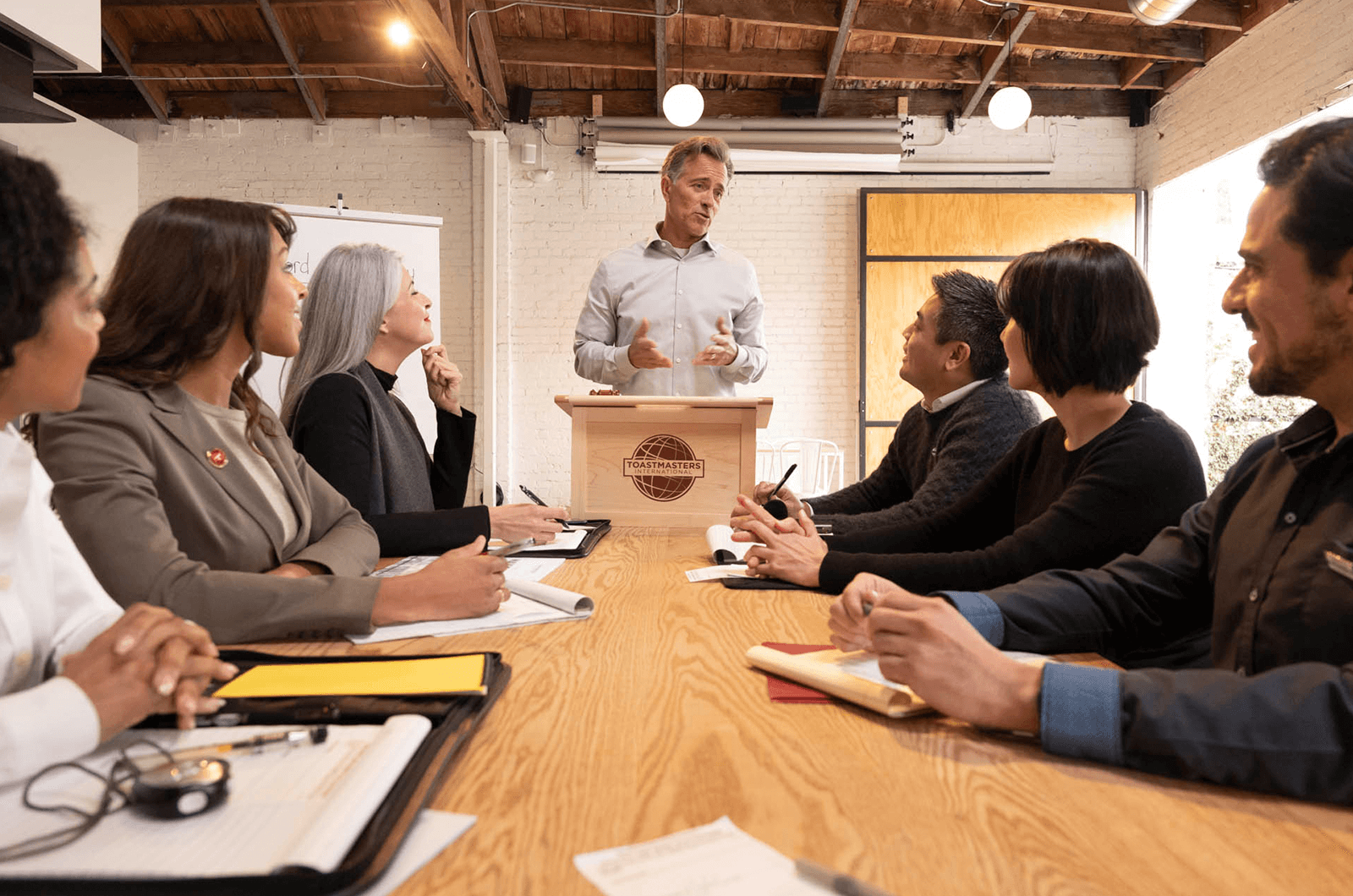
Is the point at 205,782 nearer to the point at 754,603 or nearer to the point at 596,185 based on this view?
the point at 754,603

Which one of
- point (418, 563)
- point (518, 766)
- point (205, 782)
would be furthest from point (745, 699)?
point (418, 563)

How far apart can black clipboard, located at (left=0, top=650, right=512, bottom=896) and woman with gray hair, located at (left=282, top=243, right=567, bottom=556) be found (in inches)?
37.9

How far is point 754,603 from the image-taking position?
1599 millimetres

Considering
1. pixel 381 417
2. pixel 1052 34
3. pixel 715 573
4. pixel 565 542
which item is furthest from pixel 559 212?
pixel 715 573

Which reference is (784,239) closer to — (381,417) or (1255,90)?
(1255,90)

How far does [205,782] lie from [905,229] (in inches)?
270

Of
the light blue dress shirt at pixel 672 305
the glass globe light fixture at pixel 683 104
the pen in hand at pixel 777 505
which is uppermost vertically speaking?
the glass globe light fixture at pixel 683 104

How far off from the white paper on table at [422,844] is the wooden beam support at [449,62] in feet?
16.4

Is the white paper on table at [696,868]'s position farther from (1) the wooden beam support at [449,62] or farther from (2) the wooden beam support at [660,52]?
(2) the wooden beam support at [660,52]

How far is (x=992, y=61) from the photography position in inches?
258

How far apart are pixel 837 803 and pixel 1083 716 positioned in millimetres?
268

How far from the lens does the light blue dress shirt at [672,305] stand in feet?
12.7

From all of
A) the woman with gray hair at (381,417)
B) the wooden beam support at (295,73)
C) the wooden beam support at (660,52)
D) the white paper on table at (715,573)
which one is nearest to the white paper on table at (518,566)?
the woman with gray hair at (381,417)

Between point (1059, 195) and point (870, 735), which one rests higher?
point (1059, 195)
